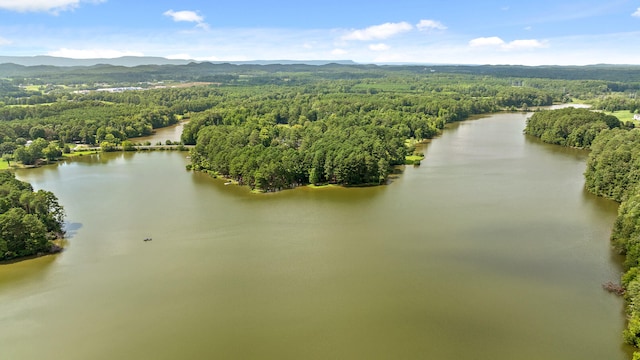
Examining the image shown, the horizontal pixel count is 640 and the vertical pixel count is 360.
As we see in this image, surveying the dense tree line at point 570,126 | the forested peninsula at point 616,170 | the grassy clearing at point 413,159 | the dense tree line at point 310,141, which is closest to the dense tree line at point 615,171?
the forested peninsula at point 616,170

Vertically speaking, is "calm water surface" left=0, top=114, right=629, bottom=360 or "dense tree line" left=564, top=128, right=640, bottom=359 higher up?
"dense tree line" left=564, top=128, right=640, bottom=359

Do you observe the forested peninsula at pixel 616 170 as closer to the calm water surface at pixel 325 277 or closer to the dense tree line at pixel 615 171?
the dense tree line at pixel 615 171

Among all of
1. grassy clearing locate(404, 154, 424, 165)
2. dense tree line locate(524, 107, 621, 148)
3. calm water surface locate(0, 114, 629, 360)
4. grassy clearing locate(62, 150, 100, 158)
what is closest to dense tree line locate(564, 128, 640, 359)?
calm water surface locate(0, 114, 629, 360)

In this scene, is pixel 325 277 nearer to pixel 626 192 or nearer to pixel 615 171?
pixel 626 192

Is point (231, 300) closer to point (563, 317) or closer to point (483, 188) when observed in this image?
point (563, 317)

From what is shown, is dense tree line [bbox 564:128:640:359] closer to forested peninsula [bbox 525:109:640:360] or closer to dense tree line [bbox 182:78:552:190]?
forested peninsula [bbox 525:109:640:360]

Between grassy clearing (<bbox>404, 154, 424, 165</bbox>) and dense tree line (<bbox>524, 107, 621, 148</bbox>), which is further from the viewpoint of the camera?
dense tree line (<bbox>524, 107, 621, 148</bbox>)

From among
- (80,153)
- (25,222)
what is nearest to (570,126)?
(25,222)
